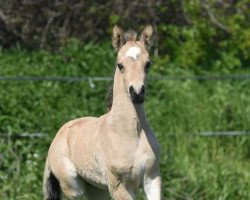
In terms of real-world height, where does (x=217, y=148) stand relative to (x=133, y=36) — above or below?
below

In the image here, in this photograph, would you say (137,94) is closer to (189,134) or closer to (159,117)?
(189,134)

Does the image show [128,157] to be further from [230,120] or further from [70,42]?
[70,42]

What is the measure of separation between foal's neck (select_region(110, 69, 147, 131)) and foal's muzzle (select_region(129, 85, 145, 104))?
1.14ft

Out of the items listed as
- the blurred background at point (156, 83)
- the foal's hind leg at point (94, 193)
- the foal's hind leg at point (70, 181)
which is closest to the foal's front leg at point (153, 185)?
the foal's hind leg at point (70, 181)

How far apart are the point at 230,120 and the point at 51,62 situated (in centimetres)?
246

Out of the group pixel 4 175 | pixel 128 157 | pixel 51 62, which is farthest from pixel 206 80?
pixel 128 157

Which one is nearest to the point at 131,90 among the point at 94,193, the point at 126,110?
the point at 126,110

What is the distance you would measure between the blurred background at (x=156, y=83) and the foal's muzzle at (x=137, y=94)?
129 inches

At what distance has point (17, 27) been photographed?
13.1 metres

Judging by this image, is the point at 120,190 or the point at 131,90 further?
the point at 120,190

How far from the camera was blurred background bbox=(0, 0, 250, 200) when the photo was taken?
9.56 metres

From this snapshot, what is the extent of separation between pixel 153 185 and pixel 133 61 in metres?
0.82

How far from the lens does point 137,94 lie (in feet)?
19.7

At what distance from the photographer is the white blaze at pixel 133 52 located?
6262 millimetres
